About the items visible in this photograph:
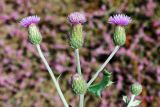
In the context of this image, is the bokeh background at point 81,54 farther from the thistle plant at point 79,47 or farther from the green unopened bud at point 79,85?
the green unopened bud at point 79,85

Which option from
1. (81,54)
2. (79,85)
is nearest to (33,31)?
(79,85)

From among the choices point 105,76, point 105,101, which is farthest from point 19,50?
point 105,76

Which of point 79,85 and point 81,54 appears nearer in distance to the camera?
point 79,85

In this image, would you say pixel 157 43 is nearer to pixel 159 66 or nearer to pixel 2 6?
pixel 159 66

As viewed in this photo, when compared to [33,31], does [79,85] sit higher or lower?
lower

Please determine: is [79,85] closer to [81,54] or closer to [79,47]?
[79,47]

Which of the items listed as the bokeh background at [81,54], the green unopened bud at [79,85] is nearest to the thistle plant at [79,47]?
the green unopened bud at [79,85]
